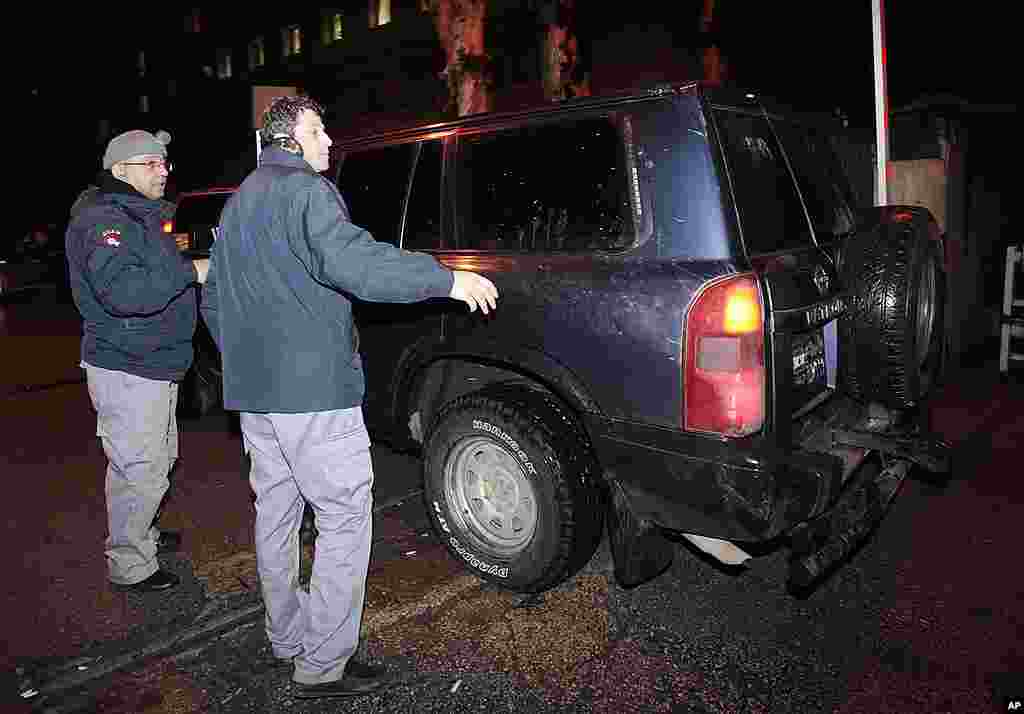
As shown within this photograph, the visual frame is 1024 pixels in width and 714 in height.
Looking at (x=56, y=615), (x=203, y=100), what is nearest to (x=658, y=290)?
(x=56, y=615)

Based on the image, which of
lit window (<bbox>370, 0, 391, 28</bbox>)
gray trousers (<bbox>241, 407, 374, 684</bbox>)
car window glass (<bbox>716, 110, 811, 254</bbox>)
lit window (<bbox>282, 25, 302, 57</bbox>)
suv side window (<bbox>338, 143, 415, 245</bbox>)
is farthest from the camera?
lit window (<bbox>282, 25, 302, 57</bbox>)

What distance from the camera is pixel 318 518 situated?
9.66 feet

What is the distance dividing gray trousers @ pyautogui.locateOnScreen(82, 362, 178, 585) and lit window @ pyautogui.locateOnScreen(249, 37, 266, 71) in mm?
39519

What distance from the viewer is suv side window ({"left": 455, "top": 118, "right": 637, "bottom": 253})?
10.6ft

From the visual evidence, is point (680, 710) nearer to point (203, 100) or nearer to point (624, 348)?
point (624, 348)

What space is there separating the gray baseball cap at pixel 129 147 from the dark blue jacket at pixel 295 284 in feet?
3.54

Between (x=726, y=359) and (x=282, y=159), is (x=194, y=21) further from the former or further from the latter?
(x=726, y=359)

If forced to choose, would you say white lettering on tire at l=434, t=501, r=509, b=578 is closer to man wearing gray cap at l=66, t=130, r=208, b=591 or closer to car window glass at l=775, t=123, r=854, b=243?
man wearing gray cap at l=66, t=130, r=208, b=591

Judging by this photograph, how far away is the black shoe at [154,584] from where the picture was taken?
3.88 metres

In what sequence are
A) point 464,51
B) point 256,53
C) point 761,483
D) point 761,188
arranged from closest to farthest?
point 761,483
point 761,188
point 464,51
point 256,53

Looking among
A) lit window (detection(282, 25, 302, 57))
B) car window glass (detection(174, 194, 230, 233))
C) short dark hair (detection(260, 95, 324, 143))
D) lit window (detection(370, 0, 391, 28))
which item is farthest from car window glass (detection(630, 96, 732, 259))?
lit window (detection(282, 25, 302, 57))

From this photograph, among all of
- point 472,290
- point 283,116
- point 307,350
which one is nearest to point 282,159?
point 283,116

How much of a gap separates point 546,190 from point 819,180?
55.4 inches

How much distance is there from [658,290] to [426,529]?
2.26 meters
